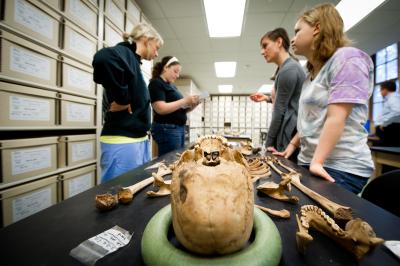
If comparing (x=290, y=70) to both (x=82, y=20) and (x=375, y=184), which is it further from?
(x=82, y=20)

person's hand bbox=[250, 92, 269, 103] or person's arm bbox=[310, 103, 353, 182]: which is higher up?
person's hand bbox=[250, 92, 269, 103]

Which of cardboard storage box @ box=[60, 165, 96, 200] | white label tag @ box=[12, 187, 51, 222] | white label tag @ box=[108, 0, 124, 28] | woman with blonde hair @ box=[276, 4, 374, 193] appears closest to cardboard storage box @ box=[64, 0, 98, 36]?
white label tag @ box=[108, 0, 124, 28]

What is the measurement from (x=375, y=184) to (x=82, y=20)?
2445mm

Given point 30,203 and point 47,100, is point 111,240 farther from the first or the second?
point 47,100

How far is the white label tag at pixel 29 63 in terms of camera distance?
4.10 ft

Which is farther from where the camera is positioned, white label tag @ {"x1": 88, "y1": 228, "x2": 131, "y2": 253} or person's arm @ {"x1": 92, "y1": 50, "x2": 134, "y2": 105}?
person's arm @ {"x1": 92, "y1": 50, "x2": 134, "y2": 105}

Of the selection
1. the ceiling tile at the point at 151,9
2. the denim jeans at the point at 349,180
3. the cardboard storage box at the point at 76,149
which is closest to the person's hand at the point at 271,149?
the denim jeans at the point at 349,180

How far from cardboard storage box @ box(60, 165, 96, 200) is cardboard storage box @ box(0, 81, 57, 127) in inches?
19.2

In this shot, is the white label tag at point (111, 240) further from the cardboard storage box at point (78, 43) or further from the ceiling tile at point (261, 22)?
the ceiling tile at point (261, 22)

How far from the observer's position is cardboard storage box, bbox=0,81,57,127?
4.00ft

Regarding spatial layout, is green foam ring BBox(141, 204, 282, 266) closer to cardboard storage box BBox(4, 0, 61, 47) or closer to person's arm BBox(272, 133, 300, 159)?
person's arm BBox(272, 133, 300, 159)

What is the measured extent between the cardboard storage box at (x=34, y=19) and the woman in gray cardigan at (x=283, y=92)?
1.76 m

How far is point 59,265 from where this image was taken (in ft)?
1.13

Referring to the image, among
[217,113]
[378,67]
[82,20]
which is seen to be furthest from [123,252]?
[217,113]
